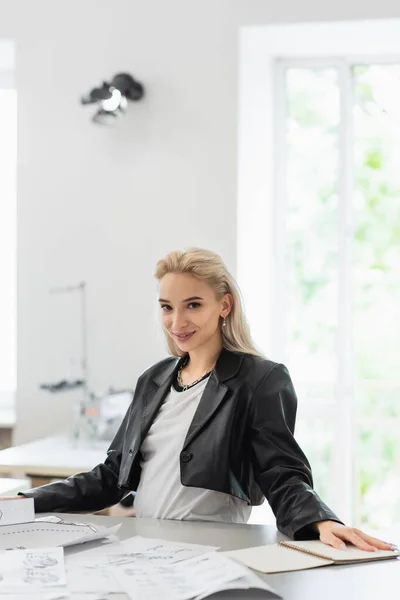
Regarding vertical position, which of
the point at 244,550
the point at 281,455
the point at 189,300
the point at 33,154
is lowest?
the point at 244,550

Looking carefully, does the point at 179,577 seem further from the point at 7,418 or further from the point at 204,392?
the point at 7,418

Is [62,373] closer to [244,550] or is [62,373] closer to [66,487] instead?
[66,487]

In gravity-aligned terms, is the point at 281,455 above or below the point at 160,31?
below

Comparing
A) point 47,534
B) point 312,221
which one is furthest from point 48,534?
point 312,221

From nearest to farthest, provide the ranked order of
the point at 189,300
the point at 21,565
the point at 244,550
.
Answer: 1. the point at 21,565
2. the point at 244,550
3. the point at 189,300

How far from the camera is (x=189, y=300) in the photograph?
2039 mm

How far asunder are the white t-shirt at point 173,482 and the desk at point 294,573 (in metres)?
0.08

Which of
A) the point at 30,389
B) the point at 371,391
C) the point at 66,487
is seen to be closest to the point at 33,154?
the point at 30,389

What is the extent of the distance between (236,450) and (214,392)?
0.14 meters

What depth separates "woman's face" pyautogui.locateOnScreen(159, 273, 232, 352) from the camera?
6.67 ft

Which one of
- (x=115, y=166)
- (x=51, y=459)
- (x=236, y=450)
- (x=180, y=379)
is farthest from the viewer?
(x=115, y=166)

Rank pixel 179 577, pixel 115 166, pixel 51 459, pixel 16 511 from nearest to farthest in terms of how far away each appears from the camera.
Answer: pixel 179 577 → pixel 16 511 → pixel 51 459 → pixel 115 166

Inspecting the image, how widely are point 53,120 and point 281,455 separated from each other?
2.38 m

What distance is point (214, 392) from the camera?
6.59ft
